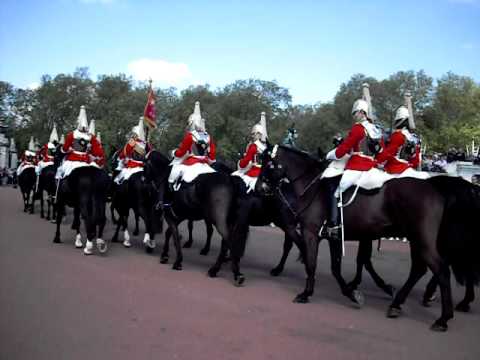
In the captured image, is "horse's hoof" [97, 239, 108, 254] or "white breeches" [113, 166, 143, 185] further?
"white breeches" [113, 166, 143, 185]

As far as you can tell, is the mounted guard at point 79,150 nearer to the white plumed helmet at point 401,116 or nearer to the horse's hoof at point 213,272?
the horse's hoof at point 213,272

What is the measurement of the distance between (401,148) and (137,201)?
21.3 feet

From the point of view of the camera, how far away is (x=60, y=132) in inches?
2060

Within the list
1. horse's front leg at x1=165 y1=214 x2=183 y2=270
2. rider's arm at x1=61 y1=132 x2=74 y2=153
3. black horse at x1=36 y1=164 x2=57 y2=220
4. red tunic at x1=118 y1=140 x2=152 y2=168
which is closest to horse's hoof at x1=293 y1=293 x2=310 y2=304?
horse's front leg at x1=165 y1=214 x2=183 y2=270

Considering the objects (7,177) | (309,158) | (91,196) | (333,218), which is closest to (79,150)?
(91,196)

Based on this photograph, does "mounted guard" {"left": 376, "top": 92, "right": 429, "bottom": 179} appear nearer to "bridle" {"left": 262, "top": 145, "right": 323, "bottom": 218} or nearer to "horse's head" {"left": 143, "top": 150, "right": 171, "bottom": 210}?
"bridle" {"left": 262, "top": 145, "right": 323, "bottom": 218}

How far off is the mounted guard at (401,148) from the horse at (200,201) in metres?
2.83

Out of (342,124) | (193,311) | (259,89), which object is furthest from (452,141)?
(193,311)

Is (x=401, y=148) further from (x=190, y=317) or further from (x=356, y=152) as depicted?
(x=190, y=317)

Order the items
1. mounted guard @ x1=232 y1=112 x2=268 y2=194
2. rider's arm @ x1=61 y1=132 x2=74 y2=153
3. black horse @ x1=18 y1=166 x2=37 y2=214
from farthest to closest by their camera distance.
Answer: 1. black horse @ x1=18 y1=166 x2=37 y2=214
2. rider's arm @ x1=61 y1=132 x2=74 y2=153
3. mounted guard @ x1=232 y1=112 x2=268 y2=194

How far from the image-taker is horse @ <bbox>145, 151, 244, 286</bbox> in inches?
349

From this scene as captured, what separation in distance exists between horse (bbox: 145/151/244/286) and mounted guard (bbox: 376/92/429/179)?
111 inches

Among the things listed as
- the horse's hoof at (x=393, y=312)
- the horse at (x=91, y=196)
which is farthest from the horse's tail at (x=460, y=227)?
the horse at (x=91, y=196)

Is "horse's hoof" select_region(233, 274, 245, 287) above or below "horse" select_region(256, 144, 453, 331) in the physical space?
below
